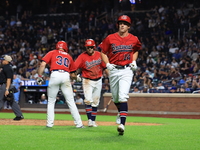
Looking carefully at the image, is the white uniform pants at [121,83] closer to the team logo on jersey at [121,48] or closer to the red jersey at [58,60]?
the team logo on jersey at [121,48]

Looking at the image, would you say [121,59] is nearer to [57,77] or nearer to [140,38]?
[57,77]

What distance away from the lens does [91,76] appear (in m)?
10.5

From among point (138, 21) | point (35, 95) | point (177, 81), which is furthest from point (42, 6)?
point (177, 81)

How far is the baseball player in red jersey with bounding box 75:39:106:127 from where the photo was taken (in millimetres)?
10383

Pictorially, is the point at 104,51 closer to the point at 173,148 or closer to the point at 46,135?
the point at 46,135

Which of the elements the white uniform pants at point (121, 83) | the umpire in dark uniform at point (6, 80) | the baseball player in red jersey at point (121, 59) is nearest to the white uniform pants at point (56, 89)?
the baseball player in red jersey at point (121, 59)

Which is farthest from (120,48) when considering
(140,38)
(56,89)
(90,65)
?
(140,38)

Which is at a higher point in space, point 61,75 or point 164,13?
point 164,13

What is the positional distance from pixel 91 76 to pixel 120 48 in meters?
2.46

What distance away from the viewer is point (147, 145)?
257 inches

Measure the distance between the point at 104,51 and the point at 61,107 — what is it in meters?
13.6

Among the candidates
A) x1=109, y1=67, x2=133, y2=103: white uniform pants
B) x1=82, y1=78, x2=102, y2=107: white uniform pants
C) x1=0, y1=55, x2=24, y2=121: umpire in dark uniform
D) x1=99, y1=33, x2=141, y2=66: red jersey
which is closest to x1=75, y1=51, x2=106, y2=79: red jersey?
x1=82, y1=78, x2=102, y2=107: white uniform pants

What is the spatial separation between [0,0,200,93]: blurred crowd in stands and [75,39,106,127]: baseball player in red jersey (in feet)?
32.6

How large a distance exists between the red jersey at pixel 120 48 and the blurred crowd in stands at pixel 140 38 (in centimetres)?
1188
